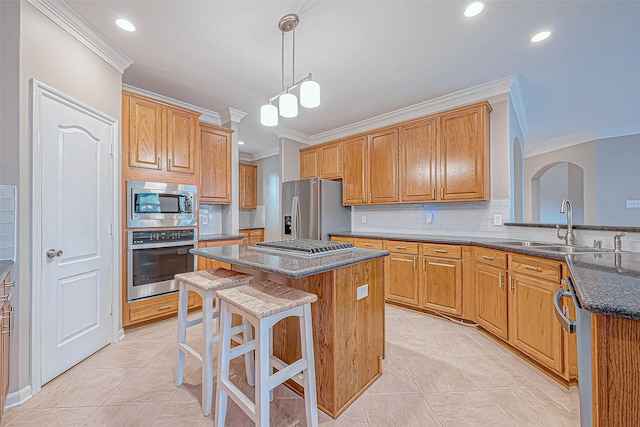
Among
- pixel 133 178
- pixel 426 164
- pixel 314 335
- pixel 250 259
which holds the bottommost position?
pixel 314 335

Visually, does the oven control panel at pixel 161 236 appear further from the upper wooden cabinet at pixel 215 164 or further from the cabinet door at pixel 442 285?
the cabinet door at pixel 442 285

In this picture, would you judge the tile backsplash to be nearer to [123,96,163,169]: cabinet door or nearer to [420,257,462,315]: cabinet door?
[123,96,163,169]: cabinet door

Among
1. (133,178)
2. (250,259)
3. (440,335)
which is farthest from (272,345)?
(133,178)

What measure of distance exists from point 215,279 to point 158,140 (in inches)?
75.8

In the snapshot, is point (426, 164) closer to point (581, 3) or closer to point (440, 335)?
point (581, 3)

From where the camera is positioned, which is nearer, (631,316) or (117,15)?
(631,316)

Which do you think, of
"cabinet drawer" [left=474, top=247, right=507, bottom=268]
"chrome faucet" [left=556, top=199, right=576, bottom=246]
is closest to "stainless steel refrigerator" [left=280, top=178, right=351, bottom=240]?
"cabinet drawer" [left=474, top=247, right=507, bottom=268]

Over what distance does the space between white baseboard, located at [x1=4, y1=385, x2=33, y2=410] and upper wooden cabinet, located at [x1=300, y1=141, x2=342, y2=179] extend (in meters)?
3.71

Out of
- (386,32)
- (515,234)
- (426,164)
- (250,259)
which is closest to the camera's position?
(250,259)

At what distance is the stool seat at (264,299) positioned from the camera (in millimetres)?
1208

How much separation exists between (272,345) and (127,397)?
94 cm

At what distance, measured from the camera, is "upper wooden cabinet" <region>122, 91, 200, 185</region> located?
2.59 m

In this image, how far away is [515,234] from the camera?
282 centimetres

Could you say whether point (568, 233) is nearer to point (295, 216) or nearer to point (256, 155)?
point (295, 216)
